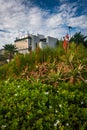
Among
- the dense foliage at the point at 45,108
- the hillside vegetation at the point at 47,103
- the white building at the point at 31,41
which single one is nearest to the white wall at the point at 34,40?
the white building at the point at 31,41

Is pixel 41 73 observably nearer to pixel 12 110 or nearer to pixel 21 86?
pixel 21 86

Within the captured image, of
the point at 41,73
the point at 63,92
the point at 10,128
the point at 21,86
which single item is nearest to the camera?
the point at 10,128

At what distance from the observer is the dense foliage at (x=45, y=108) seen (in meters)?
3.49

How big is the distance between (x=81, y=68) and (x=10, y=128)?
2104 millimetres

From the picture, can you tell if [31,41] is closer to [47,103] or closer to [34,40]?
→ [34,40]

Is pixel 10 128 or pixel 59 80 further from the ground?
pixel 59 80

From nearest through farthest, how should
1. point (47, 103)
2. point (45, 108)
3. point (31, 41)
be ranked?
1. point (45, 108)
2. point (47, 103)
3. point (31, 41)

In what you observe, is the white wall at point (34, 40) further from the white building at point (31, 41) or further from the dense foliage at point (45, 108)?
the dense foliage at point (45, 108)

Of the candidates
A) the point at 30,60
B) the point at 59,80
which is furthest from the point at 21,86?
the point at 30,60

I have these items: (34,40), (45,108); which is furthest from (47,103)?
(34,40)

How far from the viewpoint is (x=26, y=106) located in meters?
3.74

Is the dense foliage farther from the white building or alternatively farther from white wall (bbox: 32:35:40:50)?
white wall (bbox: 32:35:40:50)

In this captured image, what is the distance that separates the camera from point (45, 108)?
→ 371cm

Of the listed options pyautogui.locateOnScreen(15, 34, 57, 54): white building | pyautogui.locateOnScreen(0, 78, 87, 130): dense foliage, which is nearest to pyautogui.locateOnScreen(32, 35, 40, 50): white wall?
pyautogui.locateOnScreen(15, 34, 57, 54): white building
